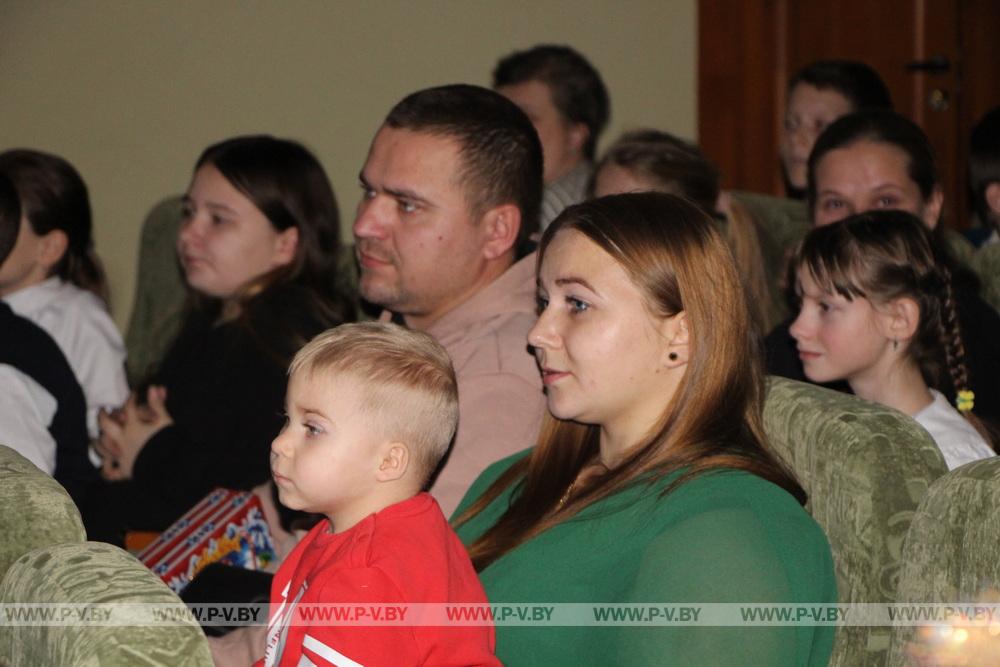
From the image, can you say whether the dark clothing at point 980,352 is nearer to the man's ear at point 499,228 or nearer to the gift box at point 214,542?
the man's ear at point 499,228

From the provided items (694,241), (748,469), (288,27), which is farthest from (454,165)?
(288,27)

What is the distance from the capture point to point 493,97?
2.16 metres

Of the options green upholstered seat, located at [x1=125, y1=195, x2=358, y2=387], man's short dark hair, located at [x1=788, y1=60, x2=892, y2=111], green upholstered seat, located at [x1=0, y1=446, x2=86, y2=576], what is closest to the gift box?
green upholstered seat, located at [x1=0, y1=446, x2=86, y2=576]

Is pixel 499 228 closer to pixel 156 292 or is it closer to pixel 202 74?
pixel 156 292

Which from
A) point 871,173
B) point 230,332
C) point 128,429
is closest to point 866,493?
point 871,173

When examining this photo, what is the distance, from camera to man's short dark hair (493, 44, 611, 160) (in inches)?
154

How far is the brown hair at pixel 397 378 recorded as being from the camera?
57.1 inches

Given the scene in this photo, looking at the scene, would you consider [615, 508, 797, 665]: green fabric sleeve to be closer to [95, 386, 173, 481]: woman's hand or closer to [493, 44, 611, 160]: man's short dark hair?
[95, 386, 173, 481]: woman's hand

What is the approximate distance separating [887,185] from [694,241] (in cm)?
157

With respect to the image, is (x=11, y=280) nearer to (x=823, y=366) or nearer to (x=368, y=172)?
(x=368, y=172)

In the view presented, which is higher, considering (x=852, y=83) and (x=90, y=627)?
(x=852, y=83)

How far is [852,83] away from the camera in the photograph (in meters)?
3.71

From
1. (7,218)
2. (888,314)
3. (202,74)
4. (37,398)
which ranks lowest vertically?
(37,398)

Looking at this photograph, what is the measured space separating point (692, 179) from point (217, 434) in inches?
47.1
